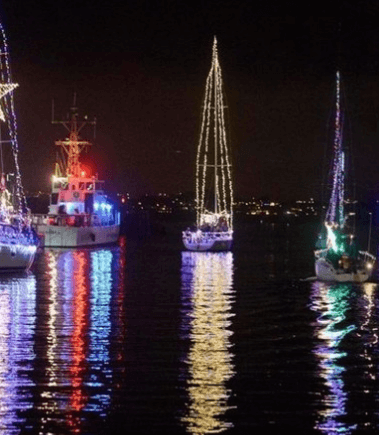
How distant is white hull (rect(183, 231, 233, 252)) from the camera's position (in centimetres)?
9981

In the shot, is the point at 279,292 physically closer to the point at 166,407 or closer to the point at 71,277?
the point at 71,277

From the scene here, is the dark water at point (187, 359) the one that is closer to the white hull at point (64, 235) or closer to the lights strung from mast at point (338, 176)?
the lights strung from mast at point (338, 176)

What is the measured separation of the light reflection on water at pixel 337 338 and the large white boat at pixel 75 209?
5342cm

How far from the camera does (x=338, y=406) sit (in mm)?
21109

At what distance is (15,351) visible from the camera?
2794 cm

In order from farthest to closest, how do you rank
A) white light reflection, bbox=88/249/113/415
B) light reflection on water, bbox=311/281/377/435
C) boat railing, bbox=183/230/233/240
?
boat railing, bbox=183/230/233/240
white light reflection, bbox=88/249/113/415
light reflection on water, bbox=311/281/377/435

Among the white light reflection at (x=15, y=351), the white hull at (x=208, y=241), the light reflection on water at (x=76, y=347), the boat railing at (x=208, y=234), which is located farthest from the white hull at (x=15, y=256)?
the boat railing at (x=208, y=234)

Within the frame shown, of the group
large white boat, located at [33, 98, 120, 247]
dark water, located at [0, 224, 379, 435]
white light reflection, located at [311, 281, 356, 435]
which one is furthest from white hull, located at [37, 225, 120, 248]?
white light reflection, located at [311, 281, 356, 435]

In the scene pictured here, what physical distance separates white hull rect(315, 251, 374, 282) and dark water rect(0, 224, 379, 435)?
3821mm

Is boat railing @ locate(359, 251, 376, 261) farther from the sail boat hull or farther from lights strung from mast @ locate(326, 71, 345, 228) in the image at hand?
the sail boat hull

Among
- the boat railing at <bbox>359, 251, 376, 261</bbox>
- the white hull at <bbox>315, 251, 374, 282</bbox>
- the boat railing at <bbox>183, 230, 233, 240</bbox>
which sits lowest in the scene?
the white hull at <bbox>315, 251, 374, 282</bbox>

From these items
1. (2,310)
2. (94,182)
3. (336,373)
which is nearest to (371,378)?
(336,373)

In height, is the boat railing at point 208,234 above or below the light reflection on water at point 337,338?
above

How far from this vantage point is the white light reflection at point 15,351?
2039cm
